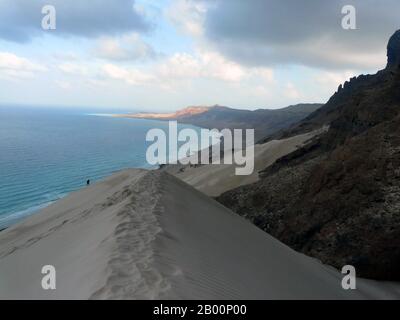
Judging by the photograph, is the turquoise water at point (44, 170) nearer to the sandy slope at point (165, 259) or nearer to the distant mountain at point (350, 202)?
the distant mountain at point (350, 202)

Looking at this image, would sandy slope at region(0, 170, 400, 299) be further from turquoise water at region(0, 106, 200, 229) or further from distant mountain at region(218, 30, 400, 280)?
turquoise water at region(0, 106, 200, 229)

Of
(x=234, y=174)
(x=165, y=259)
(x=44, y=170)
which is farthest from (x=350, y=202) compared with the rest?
(x=44, y=170)

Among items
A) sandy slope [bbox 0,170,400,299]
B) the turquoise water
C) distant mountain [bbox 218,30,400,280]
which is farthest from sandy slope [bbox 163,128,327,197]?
sandy slope [bbox 0,170,400,299]

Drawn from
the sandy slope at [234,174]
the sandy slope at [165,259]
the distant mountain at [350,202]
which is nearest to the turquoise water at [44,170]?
the sandy slope at [234,174]

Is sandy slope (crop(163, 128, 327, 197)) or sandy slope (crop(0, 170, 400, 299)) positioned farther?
sandy slope (crop(163, 128, 327, 197))

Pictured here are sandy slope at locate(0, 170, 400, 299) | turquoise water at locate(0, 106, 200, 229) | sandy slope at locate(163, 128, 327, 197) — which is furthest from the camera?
turquoise water at locate(0, 106, 200, 229)

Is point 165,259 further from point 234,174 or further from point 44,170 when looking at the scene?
point 44,170

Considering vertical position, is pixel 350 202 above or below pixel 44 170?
below
